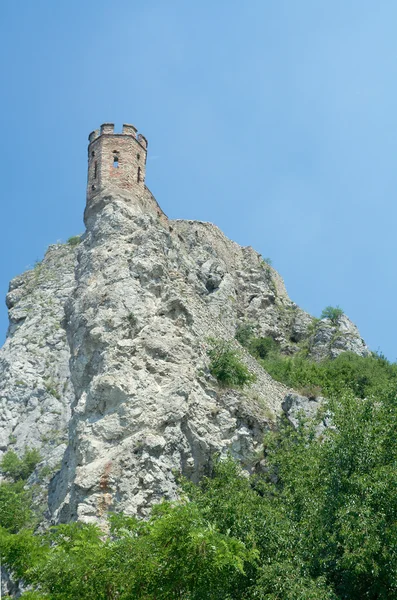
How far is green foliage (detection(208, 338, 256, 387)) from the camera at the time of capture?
82.1 ft

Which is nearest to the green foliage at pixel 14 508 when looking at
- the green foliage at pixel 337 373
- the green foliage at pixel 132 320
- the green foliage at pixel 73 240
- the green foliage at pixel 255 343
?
the green foliage at pixel 132 320

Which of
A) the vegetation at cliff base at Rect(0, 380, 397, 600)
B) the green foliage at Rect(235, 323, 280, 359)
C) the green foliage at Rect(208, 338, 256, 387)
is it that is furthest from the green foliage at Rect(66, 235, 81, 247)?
the vegetation at cliff base at Rect(0, 380, 397, 600)

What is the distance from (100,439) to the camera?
2066cm

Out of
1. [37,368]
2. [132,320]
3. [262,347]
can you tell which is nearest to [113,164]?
[132,320]

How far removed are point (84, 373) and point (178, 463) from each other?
15.0ft

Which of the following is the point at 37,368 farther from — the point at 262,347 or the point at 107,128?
the point at 107,128

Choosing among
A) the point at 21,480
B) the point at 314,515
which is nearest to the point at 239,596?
the point at 314,515

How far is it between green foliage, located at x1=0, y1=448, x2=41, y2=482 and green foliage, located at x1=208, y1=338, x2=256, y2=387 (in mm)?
13669

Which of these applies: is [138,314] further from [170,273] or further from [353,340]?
[353,340]

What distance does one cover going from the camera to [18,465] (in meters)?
35.6

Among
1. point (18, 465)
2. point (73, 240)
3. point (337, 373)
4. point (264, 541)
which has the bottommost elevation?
point (264, 541)

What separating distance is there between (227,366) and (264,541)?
9.39 metres

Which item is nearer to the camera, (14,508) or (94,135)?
(14,508)

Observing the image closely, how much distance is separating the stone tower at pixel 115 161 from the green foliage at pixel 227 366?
728cm
